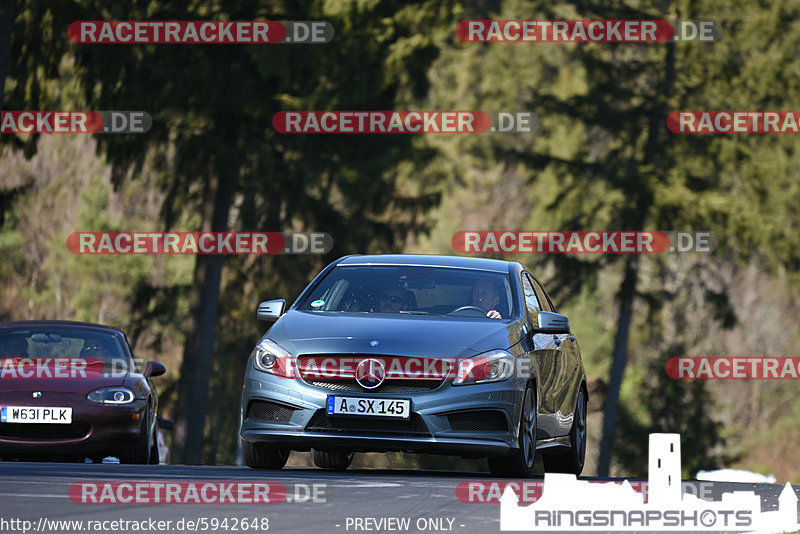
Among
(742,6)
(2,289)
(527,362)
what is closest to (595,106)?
(742,6)

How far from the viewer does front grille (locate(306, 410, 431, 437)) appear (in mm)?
10617

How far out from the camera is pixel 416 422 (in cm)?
1062

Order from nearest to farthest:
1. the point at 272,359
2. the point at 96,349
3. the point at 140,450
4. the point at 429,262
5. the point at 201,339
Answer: the point at 272,359 → the point at 429,262 → the point at 140,450 → the point at 96,349 → the point at 201,339

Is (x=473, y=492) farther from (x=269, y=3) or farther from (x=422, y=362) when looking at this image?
(x=269, y=3)

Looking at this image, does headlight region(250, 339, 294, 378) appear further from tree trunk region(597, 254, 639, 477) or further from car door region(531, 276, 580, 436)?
tree trunk region(597, 254, 639, 477)

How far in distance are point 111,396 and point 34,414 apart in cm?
74

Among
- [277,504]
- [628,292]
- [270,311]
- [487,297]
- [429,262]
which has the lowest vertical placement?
[277,504]

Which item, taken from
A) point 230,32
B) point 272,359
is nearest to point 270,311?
point 272,359

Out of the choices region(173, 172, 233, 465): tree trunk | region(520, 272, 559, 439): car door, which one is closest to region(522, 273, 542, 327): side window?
region(520, 272, 559, 439): car door

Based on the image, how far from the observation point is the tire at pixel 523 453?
11.0m

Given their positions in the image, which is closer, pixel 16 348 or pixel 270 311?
pixel 270 311

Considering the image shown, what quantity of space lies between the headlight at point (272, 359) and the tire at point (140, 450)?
346 centimetres

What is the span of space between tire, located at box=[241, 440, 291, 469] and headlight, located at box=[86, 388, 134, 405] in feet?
8.69

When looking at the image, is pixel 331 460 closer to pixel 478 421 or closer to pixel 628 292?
pixel 478 421
